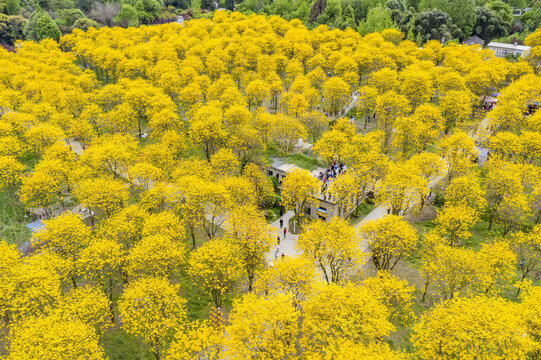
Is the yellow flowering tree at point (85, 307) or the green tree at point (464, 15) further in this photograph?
the green tree at point (464, 15)

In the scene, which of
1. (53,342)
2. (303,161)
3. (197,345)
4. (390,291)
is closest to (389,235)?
(390,291)

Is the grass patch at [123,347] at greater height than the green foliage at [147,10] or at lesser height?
lesser

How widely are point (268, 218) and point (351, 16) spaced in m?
115

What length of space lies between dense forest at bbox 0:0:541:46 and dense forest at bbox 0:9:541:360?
3761 cm

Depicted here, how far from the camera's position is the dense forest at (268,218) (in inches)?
1073

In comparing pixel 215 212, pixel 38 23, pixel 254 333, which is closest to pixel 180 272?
pixel 215 212

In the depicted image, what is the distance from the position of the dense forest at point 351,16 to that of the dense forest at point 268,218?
1481 inches

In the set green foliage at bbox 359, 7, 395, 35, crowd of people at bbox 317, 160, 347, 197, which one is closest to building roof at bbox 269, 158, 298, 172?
crowd of people at bbox 317, 160, 347, 197

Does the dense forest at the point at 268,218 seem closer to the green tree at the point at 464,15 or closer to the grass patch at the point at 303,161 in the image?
the grass patch at the point at 303,161

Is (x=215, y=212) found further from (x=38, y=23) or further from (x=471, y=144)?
(x=38, y=23)

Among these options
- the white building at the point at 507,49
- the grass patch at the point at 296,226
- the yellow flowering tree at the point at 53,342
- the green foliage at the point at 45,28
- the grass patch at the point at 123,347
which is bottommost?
the grass patch at the point at 123,347

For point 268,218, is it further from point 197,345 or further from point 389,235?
point 197,345

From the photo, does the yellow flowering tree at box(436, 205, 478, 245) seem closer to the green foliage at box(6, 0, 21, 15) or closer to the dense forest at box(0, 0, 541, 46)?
the dense forest at box(0, 0, 541, 46)

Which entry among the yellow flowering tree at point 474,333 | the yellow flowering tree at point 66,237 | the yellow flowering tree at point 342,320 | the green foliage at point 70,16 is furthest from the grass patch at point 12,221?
the green foliage at point 70,16
